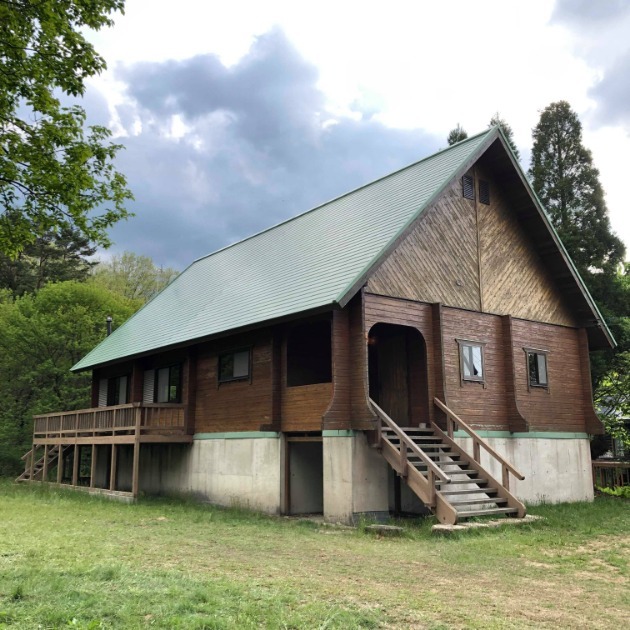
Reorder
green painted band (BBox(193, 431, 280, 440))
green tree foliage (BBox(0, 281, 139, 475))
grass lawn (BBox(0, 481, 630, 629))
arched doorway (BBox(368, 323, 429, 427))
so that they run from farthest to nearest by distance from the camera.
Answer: green tree foliage (BBox(0, 281, 139, 475))
arched doorway (BBox(368, 323, 429, 427))
green painted band (BBox(193, 431, 280, 440))
grass lawn (BBox(0, 481, 630, 629))

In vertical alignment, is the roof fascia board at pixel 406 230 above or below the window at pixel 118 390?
above

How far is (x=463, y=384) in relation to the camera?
706 inches

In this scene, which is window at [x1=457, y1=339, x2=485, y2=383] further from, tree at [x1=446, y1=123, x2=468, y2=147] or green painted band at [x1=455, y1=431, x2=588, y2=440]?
tree at [x1=446, y1=123, x2=468, y2=147]

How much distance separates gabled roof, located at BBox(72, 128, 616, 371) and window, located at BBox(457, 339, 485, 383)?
4022mm

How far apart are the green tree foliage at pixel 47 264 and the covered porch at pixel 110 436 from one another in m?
16.4

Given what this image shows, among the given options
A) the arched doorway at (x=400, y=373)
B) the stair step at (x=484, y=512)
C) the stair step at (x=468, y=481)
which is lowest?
the stair step at (x=484, y=512)

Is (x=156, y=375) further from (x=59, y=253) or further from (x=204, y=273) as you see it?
(x=59, y=253)

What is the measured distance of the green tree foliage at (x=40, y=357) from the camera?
32.0 metres

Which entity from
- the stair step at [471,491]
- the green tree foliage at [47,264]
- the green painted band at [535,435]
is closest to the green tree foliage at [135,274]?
the green tree foliage at [47,264]

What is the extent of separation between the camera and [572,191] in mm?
29953

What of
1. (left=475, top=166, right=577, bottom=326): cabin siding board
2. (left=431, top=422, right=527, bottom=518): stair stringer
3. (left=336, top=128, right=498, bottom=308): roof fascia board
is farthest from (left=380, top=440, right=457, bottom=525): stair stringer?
(left=475, top=166, right=577, bottom=326): cabin siding board

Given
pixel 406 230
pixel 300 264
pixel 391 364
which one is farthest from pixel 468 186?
pixel 391 364

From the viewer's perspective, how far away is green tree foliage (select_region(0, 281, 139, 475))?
32000 millimetres

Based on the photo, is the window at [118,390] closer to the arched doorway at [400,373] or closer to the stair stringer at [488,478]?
the arched doorway at [400,373]
